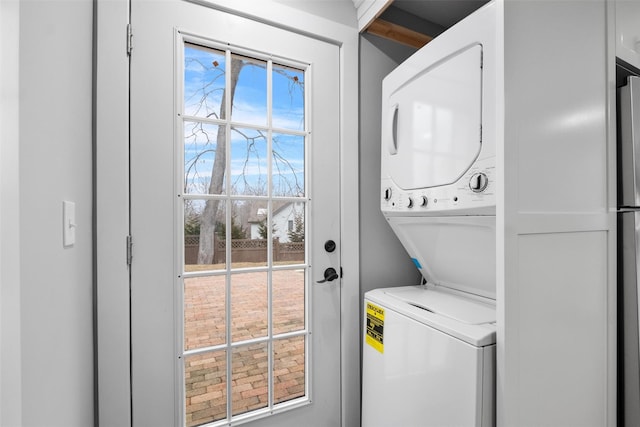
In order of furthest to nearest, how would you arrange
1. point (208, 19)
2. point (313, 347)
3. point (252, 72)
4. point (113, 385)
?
1. point (313, 347)
2. point (252, 72)
3. point (208, 19)
4. point (113, 385)

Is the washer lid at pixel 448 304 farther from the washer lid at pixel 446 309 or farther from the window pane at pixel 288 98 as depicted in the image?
the window pane at pixel 288 98

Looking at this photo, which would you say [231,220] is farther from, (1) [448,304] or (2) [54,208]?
(1) [448,304]

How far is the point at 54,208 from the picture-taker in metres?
0.67

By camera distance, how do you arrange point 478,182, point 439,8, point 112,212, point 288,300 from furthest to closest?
point 439,8 → point 288,300 → point 112,212 → point 478,182

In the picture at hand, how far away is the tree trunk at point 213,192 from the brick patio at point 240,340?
4.5 inches

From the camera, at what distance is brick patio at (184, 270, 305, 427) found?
1273 millimetres

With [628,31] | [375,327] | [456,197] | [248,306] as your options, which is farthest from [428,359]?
[628,31]

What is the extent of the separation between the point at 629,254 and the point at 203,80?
183 centimetres

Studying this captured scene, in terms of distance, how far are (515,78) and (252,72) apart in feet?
3.36

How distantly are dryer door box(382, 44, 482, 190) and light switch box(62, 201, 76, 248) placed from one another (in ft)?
3.62

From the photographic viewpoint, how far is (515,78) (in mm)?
910

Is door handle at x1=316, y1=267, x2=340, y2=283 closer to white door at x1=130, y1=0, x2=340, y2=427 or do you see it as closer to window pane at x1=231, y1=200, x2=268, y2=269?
white door at x1=130, y1=0, x2=340, y2=427

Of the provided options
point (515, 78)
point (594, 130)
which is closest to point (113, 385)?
point (515, 78)

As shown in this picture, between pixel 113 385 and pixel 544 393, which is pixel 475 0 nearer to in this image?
pixel 544 393
